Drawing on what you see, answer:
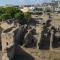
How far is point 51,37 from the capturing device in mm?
34094

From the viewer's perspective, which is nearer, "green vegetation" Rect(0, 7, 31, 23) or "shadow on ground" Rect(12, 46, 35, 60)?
"shadow on ground" Rect(12, 46, 35, 60)

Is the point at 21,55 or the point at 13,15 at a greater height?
the point at 21,55

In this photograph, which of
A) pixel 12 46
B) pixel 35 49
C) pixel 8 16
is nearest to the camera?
pixel 12 46

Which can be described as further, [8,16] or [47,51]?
[8,16]

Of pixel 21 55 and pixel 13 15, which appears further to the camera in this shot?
pixel 13 15

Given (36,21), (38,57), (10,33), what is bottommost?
(36,21)

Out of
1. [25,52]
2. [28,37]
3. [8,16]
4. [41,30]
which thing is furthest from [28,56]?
[8,16]

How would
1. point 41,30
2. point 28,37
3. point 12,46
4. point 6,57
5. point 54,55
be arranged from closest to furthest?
point 6,57, point 12,46, point 54,55, point 28,37, point 41,30

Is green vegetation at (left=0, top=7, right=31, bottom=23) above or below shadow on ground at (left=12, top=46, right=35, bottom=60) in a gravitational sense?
below

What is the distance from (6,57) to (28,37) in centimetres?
1161

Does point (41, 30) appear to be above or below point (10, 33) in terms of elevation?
below

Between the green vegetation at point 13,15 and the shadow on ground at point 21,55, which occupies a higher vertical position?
the shadow on ground at point 21,55

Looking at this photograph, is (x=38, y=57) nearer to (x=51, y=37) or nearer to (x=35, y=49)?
(x=35, y=49)

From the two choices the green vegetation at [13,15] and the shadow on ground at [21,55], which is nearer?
the shadow on ground at [21,55]
